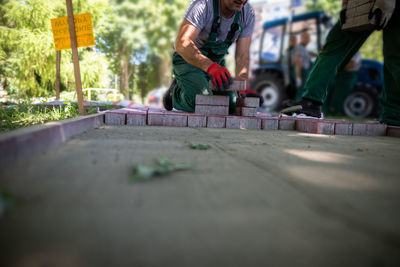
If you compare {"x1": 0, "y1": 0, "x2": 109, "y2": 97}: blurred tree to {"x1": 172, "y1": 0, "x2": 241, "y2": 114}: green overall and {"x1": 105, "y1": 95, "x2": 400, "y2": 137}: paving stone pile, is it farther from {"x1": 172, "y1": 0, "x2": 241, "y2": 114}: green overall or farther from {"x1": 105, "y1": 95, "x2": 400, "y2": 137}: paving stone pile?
{"x1": 105, "y1": 95, "x2": 400, "y2": 137}: paving stone pile

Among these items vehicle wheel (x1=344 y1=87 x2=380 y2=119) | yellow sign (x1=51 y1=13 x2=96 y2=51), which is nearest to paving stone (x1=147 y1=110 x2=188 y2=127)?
yellow sign (x1=51 y1=13 x2=96 y2=51)

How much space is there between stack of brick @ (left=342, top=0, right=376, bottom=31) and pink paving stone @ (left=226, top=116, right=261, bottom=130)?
157cm

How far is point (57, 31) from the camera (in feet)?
9.92

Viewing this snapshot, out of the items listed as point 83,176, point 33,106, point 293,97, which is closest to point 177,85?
point 33,106

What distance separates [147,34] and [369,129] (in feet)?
58.4

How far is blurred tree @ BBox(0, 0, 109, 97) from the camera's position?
6312mm

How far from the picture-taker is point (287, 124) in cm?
287

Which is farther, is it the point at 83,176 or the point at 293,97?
the point at 293,97

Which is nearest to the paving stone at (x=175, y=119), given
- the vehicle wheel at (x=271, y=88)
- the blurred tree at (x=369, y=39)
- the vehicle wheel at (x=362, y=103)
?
the vehicle wheel at (x=271, y=88)

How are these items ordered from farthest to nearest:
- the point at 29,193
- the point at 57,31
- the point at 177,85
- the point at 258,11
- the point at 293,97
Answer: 1. the point at 258,11
2. the point at 293,97
3. the point at 177,85
4. the point at 57,31
5. the point at 29,193

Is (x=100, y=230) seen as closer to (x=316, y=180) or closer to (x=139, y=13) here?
(x=316, y=180)

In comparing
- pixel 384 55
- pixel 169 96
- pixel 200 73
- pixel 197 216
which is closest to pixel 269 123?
pixel 200 73

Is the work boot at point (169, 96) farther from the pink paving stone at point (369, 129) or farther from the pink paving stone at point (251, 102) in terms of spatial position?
the pink paving stone at point (369, 129)

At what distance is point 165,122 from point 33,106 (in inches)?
107
